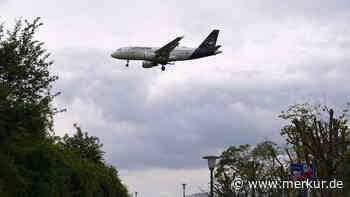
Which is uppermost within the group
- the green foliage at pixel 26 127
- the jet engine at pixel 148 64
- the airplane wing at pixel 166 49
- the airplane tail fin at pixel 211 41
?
the airplane tail fin at pixel 211 41

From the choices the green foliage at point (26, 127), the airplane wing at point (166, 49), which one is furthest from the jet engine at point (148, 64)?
the green foliage at point (26, 127)

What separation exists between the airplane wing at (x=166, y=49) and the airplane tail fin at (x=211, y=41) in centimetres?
579

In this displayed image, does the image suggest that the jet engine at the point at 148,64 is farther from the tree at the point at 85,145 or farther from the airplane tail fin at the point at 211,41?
the tree at the point at 85,145

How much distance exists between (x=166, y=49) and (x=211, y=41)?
10438 millimetres

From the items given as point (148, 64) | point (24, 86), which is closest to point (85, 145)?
point (24, 86)

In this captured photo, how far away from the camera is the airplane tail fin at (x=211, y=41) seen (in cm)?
6775

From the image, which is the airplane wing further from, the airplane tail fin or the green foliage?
the green foliage

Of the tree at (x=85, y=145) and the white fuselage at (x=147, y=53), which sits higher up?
the white fuselage at (x=147, y=53)

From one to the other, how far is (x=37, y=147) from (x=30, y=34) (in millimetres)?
4660

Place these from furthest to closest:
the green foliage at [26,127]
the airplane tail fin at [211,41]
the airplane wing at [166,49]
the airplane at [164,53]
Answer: the airplane tail fin at [211,41]
the airplane at [164,53]
the airplane wing at [166,49]
the green foliage at [26,127]

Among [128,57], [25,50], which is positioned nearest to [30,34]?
[25,50]

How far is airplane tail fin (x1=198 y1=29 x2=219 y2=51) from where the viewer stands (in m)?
67.8

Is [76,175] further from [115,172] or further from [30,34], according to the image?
[115,172]

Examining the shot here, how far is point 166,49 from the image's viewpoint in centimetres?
6250
